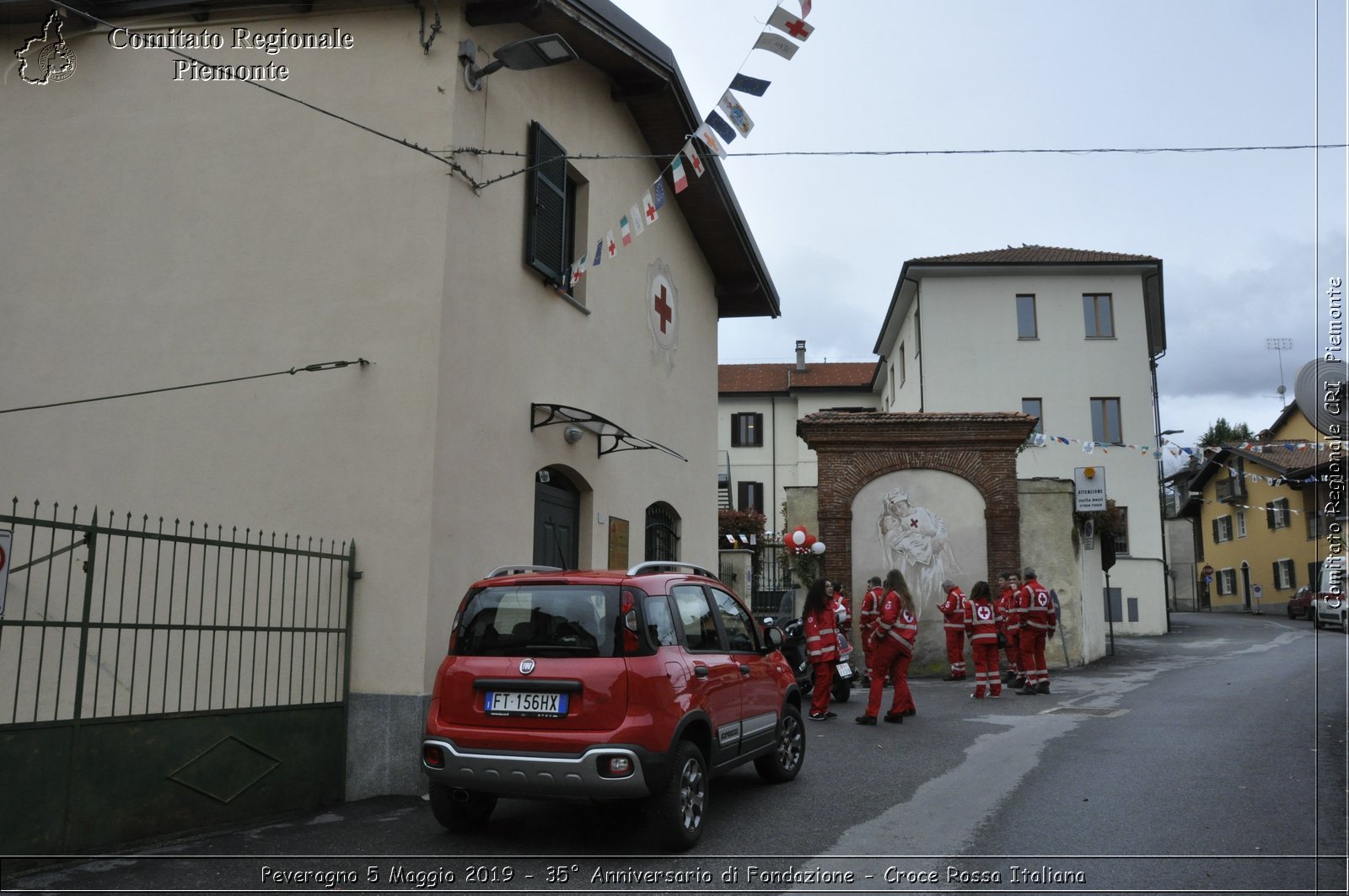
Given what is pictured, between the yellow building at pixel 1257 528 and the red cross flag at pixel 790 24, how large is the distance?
1247 inches

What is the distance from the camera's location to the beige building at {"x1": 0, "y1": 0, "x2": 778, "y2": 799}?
8.21 m

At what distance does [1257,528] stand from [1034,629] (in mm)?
39973

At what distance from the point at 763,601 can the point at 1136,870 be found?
13654 millimetres

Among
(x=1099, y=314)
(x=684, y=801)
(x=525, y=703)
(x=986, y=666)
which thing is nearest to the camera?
(x=525, y=703)

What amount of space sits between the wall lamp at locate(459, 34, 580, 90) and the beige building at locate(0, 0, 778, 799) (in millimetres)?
50

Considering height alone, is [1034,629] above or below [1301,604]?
above

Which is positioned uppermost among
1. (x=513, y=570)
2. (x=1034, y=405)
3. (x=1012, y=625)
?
(x=1034, y=405)

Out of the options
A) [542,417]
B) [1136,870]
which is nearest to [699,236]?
[542,417]

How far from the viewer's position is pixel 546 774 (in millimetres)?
5793

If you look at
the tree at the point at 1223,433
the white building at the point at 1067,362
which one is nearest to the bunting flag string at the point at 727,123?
the white building at the point at 1067,362

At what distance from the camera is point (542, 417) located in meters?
9.94

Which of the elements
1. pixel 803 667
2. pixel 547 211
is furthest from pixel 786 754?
pixel 803 667

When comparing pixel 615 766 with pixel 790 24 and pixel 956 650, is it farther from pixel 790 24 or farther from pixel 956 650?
pixel 956 650

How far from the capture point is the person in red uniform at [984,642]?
1473 cm
